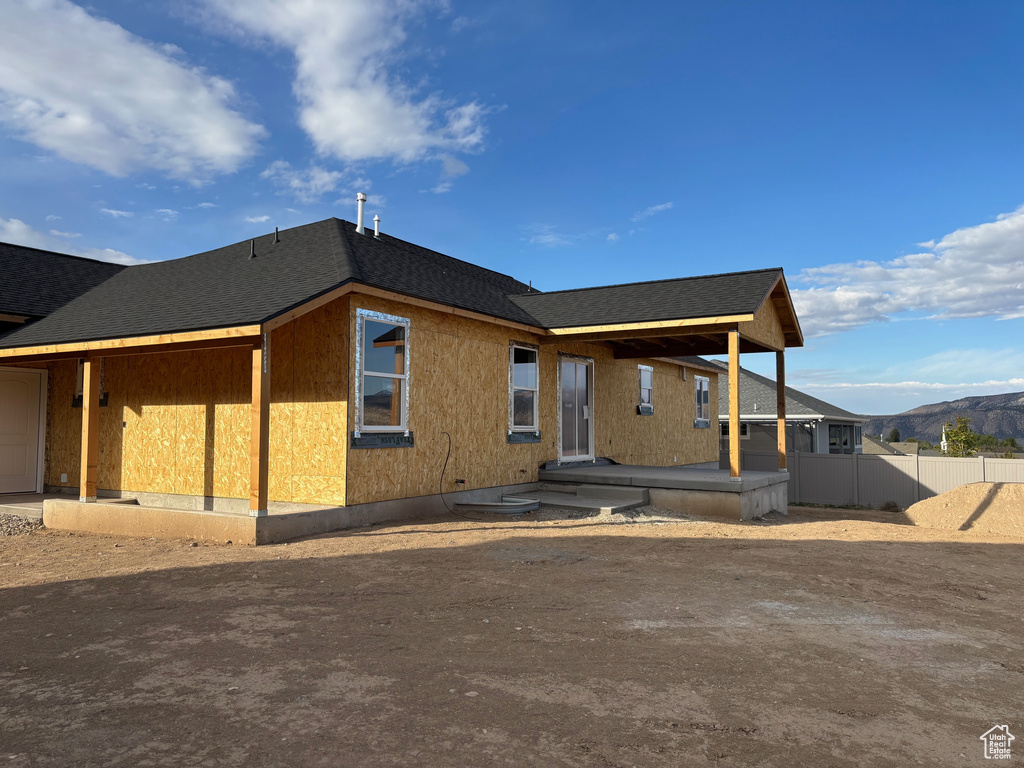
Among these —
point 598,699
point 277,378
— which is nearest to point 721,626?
point 598,699

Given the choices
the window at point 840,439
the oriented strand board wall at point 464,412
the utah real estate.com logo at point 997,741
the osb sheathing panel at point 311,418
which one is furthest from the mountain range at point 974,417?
Answer: the utah real estate.com logo at point 997,741

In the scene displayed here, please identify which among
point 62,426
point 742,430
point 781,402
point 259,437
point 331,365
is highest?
point 331,365

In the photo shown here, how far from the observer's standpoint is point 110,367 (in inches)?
508

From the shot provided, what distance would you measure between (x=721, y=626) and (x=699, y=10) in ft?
40.5

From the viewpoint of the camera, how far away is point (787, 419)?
98.1ft

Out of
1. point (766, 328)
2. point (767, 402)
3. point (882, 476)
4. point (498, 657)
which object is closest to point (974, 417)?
point (767, 402)

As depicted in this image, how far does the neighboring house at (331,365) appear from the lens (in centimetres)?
973

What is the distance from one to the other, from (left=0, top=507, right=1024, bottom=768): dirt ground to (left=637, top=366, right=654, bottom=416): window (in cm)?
952

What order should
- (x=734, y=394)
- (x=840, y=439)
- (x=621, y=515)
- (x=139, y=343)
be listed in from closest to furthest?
1. (x=139, y=343)
2. (x=621, y=515)
3. (x=734, y=394)
4. (x=840, y=439)

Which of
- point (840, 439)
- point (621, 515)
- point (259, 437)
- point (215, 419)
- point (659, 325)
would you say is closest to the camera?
point (259, 437)

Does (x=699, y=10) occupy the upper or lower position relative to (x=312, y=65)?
upper

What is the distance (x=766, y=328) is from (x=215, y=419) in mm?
10823

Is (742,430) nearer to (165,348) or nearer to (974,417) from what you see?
(165,348)

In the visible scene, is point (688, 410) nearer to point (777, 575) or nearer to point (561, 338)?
point (561, 338)
